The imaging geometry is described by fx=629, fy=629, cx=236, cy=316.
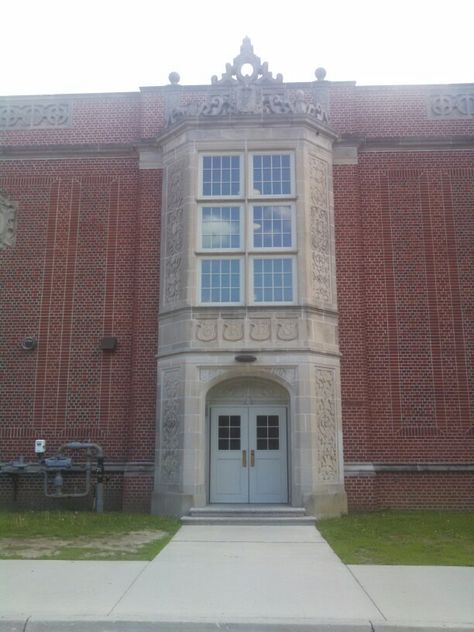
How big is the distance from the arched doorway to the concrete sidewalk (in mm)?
4831

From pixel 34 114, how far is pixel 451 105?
11545 millimetres

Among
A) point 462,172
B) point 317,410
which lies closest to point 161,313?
point 317,410

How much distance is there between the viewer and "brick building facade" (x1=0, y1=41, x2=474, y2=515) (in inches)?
579

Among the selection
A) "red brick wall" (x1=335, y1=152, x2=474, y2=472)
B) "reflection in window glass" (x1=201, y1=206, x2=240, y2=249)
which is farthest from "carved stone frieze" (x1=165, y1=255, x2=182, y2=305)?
"red brick wall" (x1=335, y1=152, x2=474, y2=472)

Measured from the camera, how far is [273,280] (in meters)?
15.2

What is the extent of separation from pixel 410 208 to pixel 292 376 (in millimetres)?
5758

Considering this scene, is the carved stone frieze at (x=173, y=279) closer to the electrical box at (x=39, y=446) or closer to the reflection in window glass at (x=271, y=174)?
the reflection in window glass at (x=271, y=174)

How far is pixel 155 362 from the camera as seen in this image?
51.5ft

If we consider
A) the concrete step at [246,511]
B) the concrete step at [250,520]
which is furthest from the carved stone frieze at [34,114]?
the concrete step at [250,520]

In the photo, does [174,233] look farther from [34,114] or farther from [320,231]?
[34,114]

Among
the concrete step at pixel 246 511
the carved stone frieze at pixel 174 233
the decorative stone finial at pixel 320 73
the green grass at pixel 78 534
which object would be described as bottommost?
the green grass at pixel 78 534

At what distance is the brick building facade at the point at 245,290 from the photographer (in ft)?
48.2

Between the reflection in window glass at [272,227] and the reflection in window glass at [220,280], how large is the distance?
2.73ft

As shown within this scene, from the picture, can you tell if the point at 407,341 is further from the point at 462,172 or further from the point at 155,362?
the point at 155,362
